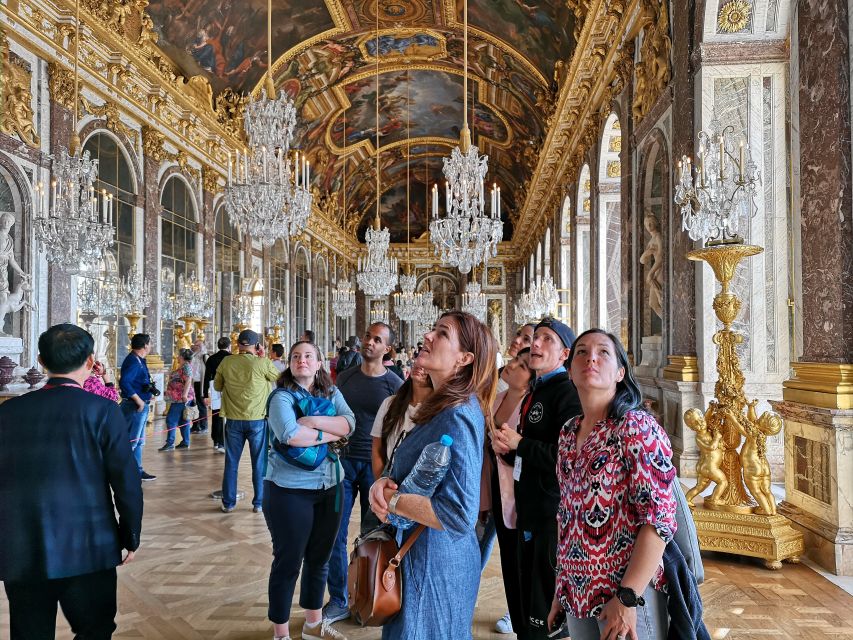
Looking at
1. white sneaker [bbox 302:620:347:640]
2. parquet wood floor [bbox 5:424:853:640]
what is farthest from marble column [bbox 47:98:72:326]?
white sneaker [bbox 302:620:347:640]

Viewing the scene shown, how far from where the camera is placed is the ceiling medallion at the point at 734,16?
20.9 feet

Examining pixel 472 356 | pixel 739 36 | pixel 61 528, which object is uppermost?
pixel 739 36

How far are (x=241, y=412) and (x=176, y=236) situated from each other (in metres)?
Result: 8.19

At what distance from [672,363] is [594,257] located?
541cm

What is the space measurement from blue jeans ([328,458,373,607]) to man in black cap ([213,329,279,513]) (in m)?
2.38

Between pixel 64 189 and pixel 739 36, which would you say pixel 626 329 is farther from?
pixel 64 189

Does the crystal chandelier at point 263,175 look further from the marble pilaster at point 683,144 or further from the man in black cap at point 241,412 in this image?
the marble pilaster at point 683,144

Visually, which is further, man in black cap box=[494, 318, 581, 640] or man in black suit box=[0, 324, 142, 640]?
man in black cap box=[494, 318, 581, 640]

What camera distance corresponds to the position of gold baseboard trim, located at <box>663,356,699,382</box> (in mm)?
6723

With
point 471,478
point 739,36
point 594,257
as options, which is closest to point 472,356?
point 471,478

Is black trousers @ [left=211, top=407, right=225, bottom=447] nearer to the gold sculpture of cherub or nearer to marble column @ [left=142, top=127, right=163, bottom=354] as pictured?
marble column @ [left=142, top=127, right=163, bottom=354]

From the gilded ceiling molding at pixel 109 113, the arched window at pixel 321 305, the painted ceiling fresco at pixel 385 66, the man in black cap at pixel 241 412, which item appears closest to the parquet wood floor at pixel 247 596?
the man in black cap at pixel 241 412

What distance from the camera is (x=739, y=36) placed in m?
6.46

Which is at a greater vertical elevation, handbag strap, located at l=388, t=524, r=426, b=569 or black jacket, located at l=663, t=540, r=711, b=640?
handbag strap, located at l=388, t=524, r=426, b=569
